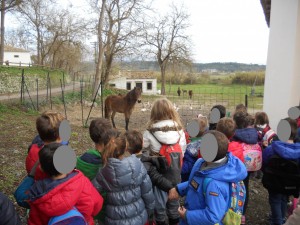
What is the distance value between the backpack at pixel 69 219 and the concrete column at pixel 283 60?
4995mm

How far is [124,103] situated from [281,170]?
793 cm

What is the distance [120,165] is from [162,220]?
3.55ft

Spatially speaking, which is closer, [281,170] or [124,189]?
[124,189]

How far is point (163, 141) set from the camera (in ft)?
8.76

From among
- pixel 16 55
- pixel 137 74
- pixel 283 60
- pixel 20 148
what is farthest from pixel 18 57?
pixel 283 60

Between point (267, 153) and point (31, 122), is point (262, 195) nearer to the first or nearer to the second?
point (267, 153)

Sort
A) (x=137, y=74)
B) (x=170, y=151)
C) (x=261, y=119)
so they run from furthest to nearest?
(x=137, y=74) → (x=261, y=119) → (x=170, y=151)

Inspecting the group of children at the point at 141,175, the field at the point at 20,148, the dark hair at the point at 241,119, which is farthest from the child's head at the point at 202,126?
the field at the point at 20,148

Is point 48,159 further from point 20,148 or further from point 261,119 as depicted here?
point 20,148

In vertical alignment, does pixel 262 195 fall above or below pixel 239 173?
below

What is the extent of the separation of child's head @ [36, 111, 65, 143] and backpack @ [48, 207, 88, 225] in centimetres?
74

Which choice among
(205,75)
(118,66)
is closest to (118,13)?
(118,66)

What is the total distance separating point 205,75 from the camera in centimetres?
3372

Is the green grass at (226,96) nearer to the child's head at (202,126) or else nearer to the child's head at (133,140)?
the child's head at (202,126)
